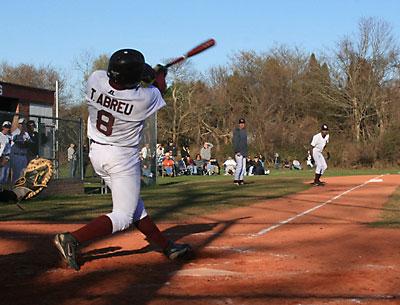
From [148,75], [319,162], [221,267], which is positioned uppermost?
[148,75]

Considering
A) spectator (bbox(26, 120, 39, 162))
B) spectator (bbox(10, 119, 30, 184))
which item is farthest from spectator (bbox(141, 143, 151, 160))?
spectator (bbox(10, 119, 30, 184))

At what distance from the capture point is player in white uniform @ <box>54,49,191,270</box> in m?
5.41

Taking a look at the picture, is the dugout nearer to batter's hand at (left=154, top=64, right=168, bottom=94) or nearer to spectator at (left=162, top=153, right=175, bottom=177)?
spectator at (left=162, top=153, right=175, bottom=177)

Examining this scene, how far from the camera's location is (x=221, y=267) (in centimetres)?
553

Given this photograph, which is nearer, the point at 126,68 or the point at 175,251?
the point at 126,68

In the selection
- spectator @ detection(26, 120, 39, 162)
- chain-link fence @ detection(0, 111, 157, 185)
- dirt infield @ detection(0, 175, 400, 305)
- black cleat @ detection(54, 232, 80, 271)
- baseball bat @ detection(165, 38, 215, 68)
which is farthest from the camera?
spectator @ detection(26, 120, 39, 162)

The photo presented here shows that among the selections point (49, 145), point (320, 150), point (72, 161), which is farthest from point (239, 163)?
point (49, 145)

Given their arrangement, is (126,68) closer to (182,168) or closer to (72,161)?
(72,161)

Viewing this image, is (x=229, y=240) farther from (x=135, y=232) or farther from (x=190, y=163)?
(x=190, y=163)

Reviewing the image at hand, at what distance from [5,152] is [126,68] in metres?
10.2

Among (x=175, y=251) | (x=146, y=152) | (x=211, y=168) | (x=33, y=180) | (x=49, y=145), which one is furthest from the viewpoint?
(x=211, y=168)

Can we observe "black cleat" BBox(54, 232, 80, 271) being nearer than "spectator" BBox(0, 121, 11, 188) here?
Yes

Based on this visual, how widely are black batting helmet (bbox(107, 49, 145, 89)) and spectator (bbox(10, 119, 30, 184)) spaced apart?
9.98 meters

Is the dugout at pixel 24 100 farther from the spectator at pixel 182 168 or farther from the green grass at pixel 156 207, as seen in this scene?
the green grass at pixel 156 207
